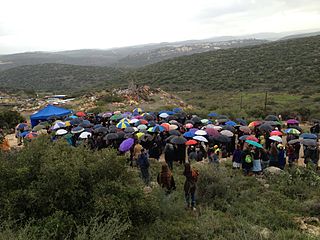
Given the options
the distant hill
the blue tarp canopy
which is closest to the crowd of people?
the blue tarp canopy

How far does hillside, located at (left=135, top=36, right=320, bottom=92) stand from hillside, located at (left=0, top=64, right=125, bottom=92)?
83.3 ft

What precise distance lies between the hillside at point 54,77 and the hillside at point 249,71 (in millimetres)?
25400

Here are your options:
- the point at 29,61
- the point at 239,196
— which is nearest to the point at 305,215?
the point at 239,196

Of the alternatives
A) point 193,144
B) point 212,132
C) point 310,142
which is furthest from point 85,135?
point 310,142

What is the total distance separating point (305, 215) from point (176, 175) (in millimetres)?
4231

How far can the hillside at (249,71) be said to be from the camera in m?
42.1

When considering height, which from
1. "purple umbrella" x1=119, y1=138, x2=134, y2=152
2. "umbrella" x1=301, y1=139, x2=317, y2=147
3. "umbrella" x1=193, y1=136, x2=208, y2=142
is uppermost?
"purple umbrella" x1=119, y1=138, x2=134, y2=152

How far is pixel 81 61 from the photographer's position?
176 metres

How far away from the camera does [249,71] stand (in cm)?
4850

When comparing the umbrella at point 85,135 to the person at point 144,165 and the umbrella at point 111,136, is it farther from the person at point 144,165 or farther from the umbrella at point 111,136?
the person at point 144,165

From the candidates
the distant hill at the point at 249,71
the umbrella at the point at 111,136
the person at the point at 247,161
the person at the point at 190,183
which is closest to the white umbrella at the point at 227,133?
the person at the point at 247,161

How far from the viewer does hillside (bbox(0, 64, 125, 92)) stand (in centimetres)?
8110

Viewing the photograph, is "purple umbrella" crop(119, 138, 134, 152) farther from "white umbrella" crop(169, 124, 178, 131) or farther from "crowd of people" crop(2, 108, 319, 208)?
"white umbrella" crop(169, 124, 178, 131)

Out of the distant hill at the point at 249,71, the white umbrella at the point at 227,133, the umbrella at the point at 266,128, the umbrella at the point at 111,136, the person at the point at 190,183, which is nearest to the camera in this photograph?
the person at the point at 190,183
